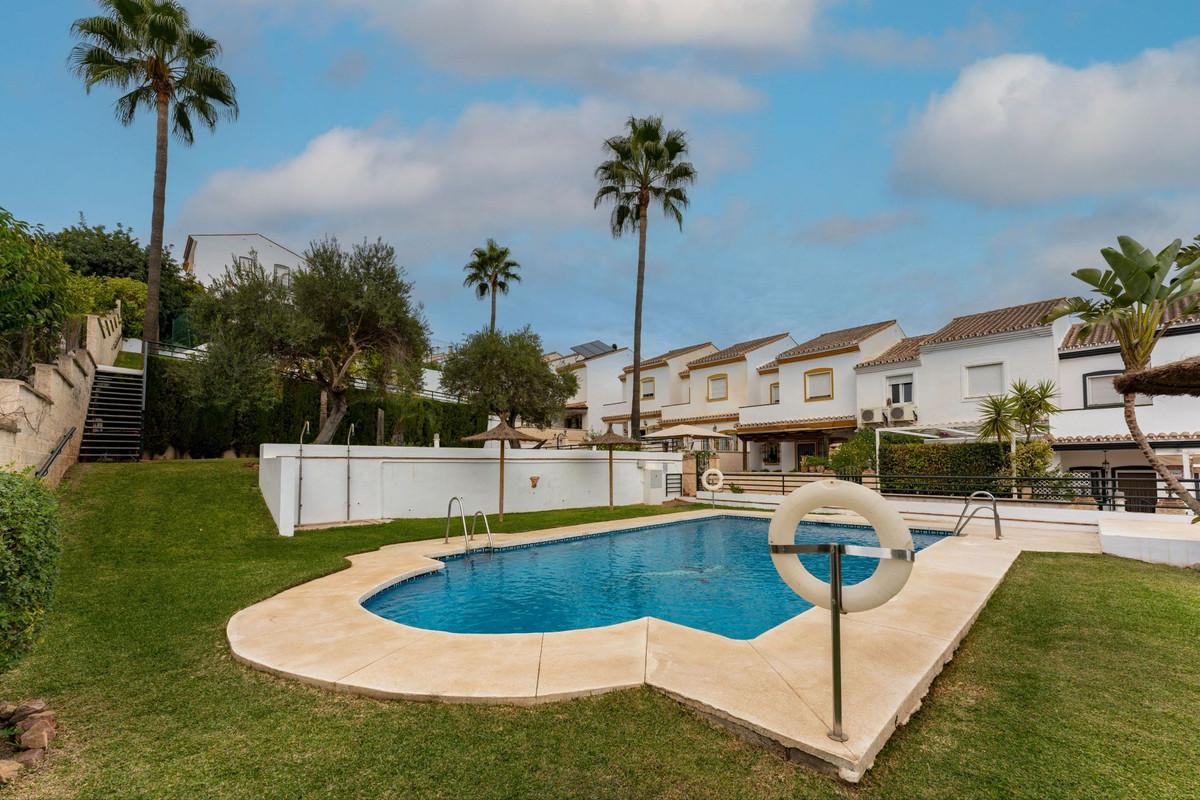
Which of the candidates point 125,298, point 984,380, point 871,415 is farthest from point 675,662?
point 125,298

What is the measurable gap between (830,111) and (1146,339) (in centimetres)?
933

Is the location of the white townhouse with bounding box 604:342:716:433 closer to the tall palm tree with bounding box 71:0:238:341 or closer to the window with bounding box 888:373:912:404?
the window with bounding box 888:373:912:404

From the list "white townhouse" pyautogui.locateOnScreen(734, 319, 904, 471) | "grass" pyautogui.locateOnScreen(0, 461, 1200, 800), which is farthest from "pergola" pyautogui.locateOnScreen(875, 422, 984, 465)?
"grass" pyautogui.locateOnScreen(0, 461, 1200, 800)

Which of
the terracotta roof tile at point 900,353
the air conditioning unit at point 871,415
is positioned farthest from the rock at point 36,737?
the terracotta roof tile at point 900,353

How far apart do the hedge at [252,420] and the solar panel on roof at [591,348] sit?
2227 cm

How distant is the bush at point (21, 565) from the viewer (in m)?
2.98

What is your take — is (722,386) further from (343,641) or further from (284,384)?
(343,641)

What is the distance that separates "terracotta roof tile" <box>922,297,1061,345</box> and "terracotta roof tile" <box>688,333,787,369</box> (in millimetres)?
9856

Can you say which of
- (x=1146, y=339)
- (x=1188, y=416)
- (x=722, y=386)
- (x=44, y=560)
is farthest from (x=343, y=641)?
(x=722, y=386)

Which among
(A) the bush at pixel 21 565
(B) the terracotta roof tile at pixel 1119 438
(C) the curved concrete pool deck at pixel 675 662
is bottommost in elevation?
(C) the curved concrete pool deck at pixel 675 662

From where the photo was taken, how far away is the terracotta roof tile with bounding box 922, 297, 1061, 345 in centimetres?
2219

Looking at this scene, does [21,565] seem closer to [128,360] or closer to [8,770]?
[8,770]

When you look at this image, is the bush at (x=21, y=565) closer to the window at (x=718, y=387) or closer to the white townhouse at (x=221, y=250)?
the window at (x=718, y=387)

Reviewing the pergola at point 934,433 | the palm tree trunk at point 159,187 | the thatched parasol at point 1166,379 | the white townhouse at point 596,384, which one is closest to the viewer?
the thatched parasol at point 1166,379
